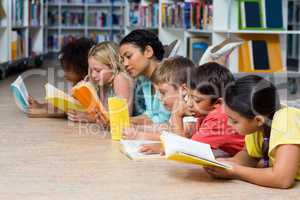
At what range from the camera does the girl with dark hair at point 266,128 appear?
1438mm

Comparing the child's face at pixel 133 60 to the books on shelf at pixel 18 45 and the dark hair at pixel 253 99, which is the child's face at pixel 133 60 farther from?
the books on shelf at pixel 18 45

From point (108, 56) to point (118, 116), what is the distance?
14.6 inches

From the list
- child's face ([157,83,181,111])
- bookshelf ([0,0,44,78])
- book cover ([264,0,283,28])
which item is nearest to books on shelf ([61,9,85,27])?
bookshelf ([0,0,44,78])

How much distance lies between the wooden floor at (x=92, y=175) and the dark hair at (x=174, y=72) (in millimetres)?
315

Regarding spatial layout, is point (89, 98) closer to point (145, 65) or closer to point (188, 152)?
point (145, 65)

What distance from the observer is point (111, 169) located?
1719mm

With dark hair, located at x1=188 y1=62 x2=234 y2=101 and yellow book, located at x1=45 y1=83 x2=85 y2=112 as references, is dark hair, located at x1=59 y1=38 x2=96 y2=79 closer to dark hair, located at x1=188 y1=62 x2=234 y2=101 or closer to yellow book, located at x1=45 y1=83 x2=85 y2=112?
yellow book, located at x1=45 y1=83 x2=85 y2=112

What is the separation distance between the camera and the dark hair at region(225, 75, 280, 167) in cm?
149

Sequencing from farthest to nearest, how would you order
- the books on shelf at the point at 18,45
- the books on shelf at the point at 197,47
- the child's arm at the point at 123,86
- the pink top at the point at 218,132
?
1. the books on shelf at the point at 18,45
2. the books on shelf at the point at 197,47
3. the child's arm at the point at 123,86
4. the pink top at the point at 218,132

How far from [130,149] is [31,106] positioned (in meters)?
1.10

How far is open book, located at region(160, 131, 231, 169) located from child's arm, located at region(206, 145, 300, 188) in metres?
0.04

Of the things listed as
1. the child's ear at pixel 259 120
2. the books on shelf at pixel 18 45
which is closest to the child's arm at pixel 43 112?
the child's ear at pixel 259 120

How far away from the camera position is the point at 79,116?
2.67 meters

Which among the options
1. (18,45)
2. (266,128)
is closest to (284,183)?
(266,128)
